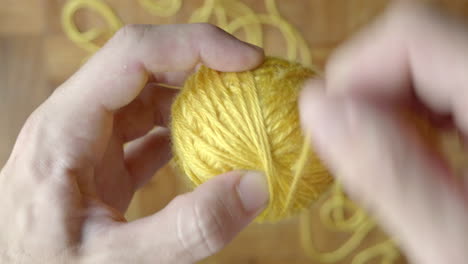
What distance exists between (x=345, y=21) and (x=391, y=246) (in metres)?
0.55

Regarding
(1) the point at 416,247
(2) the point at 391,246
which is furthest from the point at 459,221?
(2) the point at 391,246

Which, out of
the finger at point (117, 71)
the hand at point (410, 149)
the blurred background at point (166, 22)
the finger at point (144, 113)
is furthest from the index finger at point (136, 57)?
the blurred background at point (166, 22)

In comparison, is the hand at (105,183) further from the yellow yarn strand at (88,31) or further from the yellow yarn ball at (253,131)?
the yellow yarn strand at (88,31)

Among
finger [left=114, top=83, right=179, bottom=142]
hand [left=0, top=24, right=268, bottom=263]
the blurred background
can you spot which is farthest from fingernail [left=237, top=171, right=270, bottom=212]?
the blurred background

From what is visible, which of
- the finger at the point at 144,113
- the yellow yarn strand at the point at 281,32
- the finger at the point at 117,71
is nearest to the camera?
the finger at the point at 117,71

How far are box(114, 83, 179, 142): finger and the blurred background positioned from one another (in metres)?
0.31

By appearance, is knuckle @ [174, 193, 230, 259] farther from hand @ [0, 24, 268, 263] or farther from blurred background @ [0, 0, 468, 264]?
blurred background @ [0, 0, 468, 264]

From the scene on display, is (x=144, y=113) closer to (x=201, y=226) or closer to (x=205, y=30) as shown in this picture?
(x=205, y=30)

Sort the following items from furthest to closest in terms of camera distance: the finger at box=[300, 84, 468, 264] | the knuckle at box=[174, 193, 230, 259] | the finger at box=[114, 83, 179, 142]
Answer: the finger at box=[114, 83, 179, 142] < the knuckle at box=[174, 193, 230, 259] < the finger at box=[300, 84, 468, 264]

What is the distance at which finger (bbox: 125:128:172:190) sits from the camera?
0.79 meters

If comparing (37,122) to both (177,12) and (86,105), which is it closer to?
(86,105)

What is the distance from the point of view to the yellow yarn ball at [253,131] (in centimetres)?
53

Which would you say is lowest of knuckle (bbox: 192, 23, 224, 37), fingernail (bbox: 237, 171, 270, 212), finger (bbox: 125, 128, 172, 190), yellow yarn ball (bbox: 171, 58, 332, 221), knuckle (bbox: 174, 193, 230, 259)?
finger (bbox: 125, 128, 172, 190)

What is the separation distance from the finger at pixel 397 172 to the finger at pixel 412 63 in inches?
2.0
